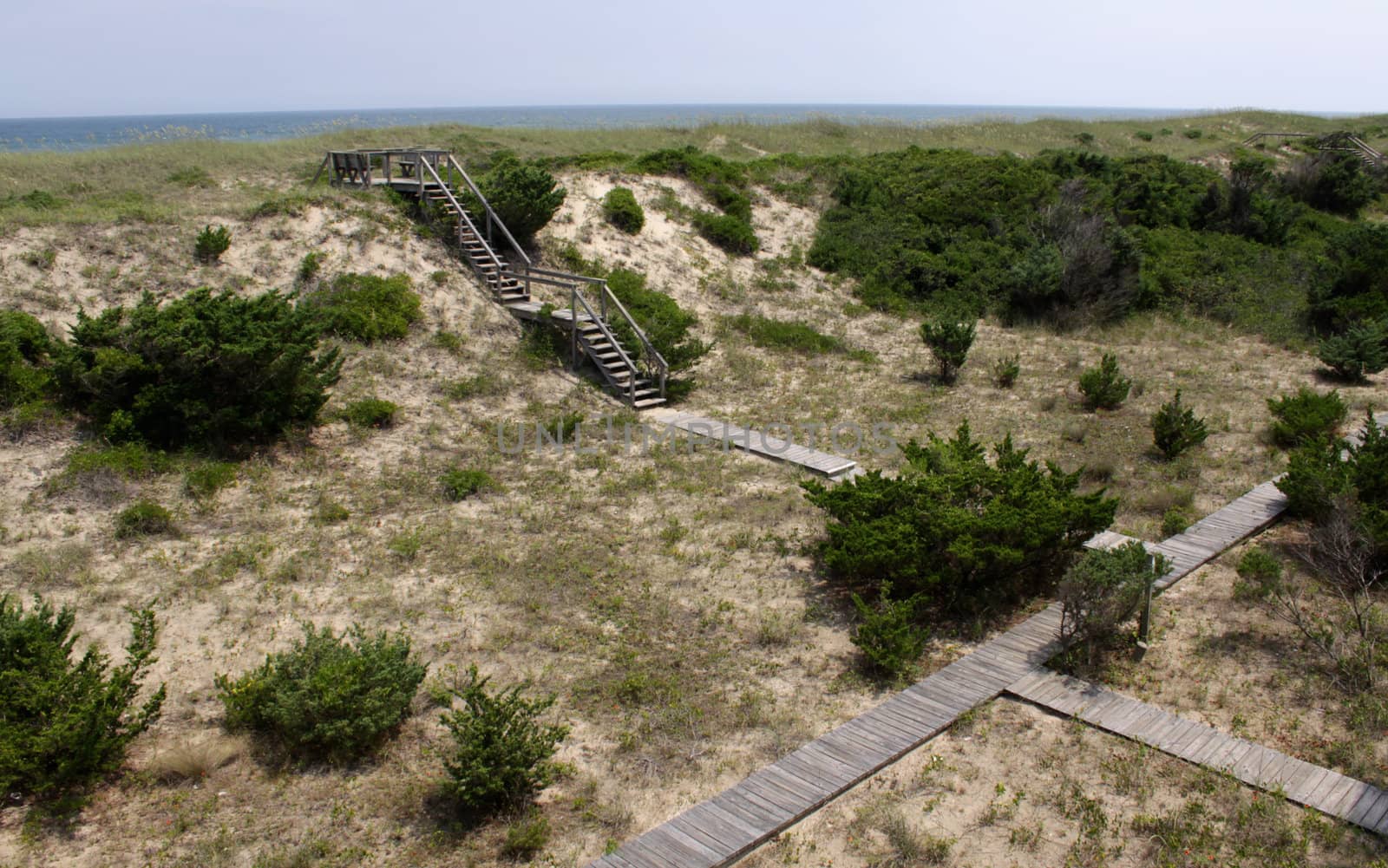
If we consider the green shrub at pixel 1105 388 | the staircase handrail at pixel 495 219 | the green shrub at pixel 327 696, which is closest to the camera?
the green shrub at pixel 327 696

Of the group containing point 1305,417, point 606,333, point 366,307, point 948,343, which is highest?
point 366,307

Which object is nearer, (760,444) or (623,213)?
(760,444)

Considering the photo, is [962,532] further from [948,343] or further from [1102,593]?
[948,343]

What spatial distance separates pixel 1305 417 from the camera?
1277 centimetres

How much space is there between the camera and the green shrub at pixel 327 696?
259 inches

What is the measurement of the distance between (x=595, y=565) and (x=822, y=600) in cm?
250

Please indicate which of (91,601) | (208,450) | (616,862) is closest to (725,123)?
(208,450)

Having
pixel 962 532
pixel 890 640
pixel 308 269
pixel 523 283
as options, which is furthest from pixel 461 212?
pixel 890 640

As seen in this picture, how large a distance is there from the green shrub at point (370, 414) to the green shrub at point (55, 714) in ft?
21.6

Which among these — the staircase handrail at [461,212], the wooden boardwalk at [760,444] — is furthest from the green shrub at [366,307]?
the wooden boardwalk at [760,444]

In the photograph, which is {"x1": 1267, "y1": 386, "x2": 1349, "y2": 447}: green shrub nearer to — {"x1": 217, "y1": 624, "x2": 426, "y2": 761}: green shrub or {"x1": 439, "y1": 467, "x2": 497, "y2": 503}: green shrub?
{"x1": 439, "y1": 467, "x2": 497, "y2": 503}: green shrub

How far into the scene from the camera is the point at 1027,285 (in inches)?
809

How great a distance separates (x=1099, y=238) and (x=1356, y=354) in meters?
6.13

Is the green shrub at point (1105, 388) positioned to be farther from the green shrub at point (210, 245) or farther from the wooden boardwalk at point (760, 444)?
the green shrub at point (210, 245)
